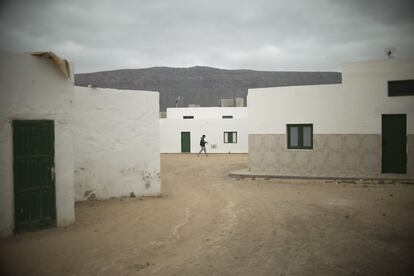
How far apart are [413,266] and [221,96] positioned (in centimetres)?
9080

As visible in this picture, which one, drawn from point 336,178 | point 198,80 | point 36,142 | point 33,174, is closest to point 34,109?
point 36,142

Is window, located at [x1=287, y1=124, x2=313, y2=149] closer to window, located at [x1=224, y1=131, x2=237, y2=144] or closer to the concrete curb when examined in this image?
the concrete curb

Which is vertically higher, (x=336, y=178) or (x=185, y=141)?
(x=185, y=141)

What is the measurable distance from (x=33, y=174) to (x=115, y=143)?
3833mm

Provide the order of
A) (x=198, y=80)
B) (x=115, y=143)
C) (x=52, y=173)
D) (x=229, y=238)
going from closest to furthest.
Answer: (x=229, y=238) < (x=52, y=173) < (x=115, y=143) < (x=198, y=80)

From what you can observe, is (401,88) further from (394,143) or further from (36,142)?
(36,142)

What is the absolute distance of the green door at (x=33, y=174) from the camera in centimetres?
717

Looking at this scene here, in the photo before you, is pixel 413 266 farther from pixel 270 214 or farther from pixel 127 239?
pixel 127 239

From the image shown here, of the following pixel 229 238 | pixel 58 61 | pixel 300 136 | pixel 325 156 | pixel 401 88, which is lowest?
pixel 229 238

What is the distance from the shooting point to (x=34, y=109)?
7430 mm

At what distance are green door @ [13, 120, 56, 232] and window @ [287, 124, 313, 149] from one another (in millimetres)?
11387

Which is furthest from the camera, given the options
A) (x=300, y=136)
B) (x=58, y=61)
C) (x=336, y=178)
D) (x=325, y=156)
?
(x=300, y=136)

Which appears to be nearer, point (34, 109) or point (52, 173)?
point (34, 109)

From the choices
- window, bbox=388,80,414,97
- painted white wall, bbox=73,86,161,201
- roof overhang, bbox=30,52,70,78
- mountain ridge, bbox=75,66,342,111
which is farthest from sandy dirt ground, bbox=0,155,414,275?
mountain ridge, bbox=75,66,342,111
